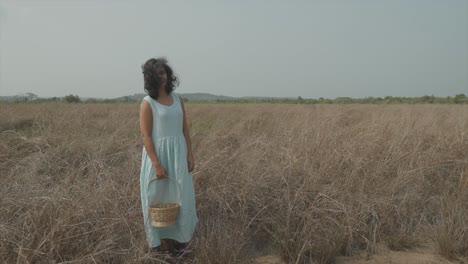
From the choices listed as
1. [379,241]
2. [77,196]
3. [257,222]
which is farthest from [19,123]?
[379,241]

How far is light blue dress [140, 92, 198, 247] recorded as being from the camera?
296cm

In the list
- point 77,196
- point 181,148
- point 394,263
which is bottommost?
point 394,263

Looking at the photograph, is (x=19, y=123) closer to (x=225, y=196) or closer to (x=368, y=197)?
(x=225, y=196)

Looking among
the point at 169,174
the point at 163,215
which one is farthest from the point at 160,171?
the point at 163,215

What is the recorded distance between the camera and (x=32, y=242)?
109 inches

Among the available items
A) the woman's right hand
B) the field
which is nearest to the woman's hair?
the woman's right hand

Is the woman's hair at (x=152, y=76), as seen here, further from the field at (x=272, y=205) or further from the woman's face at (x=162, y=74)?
the field at (x=272, y=205)

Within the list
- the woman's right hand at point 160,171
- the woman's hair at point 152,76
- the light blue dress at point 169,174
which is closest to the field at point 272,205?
the light blue dress at point 169,174

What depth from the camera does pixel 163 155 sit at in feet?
9.83

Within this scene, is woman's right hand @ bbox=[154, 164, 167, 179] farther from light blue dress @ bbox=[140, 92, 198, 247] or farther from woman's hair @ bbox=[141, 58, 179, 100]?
woman's hair @ bbox=[141, 58, 179, 100]

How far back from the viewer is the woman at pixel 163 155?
2934 millimetres

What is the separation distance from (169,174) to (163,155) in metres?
0.16

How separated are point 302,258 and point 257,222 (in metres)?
0.60

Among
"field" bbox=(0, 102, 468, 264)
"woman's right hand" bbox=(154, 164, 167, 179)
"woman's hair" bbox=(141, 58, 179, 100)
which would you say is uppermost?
"woman's hair" bbox=(141, 58, 179, 100)
